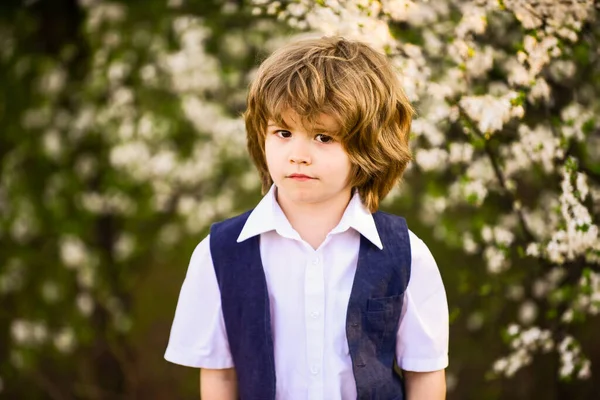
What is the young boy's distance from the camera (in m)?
1.69

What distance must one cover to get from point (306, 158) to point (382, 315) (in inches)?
18.5

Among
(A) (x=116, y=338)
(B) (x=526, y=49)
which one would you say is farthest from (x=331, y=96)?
(A) (x=116, y=338)

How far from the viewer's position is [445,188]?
11.1 feet

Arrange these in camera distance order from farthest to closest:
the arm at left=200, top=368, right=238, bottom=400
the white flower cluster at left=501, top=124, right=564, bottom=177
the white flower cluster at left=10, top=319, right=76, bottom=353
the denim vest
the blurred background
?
the white flower cluster at left=10, top=319, right=76, bottom=353 → the blurred background → the white flower cluster at left=501, top=124, right=564, bottom=177 → the arm at left=200, top=368, right=238, bottom=400 → the denim vest

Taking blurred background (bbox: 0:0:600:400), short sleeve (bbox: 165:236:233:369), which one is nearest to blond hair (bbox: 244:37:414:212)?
short sleeve (bbox: 165:236:233:369)

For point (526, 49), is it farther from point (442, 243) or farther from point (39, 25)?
point (39, 25)

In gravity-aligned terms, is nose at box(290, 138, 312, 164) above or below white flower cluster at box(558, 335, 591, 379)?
above

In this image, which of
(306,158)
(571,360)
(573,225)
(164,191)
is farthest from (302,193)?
(164,191)

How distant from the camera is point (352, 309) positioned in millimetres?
1749

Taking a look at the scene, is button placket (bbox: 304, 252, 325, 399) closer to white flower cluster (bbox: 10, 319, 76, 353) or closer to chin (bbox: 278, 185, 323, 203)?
chin (bbox: 278, 185, 323, 203)

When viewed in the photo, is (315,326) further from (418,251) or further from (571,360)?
(571,360)

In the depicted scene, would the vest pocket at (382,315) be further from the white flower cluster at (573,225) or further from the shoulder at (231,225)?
the white flower cluster at (573,225)

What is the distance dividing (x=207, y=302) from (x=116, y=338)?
8.13 ft

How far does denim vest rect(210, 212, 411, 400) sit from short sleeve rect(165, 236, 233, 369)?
28 millimetres
